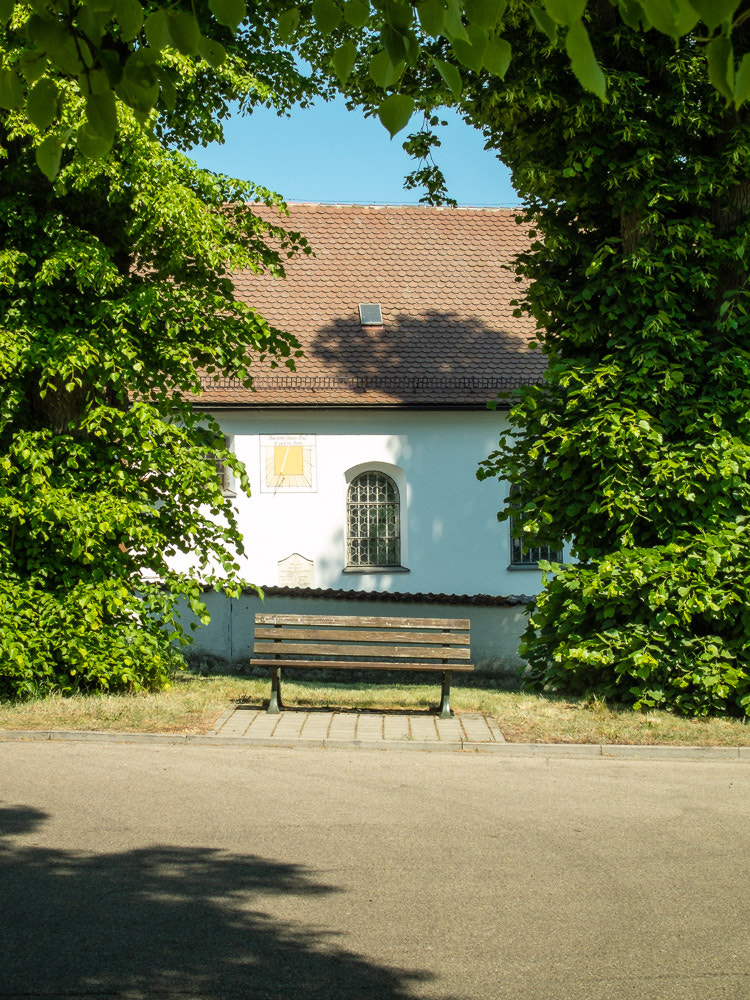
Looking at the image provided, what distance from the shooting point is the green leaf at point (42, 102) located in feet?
11.8

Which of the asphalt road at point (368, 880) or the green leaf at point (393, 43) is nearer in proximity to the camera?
the green leaf at point (393, 43)

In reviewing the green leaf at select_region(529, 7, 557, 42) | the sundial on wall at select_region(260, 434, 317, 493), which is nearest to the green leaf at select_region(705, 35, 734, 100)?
the green leaf at select_region(529, 7, 557, 42)

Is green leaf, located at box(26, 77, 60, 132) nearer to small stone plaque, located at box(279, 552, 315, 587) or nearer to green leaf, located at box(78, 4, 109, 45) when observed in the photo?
green leaf, located at box(78, 4, 109, 45)

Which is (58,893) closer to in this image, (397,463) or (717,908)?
(717,908)

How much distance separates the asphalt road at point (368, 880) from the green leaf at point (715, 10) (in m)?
3.52

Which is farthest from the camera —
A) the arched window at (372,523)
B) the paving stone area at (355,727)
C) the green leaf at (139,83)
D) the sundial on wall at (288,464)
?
the arched window at (372,523)

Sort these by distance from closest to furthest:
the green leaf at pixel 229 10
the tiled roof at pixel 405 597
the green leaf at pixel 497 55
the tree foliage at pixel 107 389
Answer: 1. the green leaf at pixel 229 10
2. the green leaf at pixel 497 55
3. the tree foliage at pixel 107 389
4. the tiled roof at pixel 405 597

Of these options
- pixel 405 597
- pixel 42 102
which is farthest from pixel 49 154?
pixel 405 597

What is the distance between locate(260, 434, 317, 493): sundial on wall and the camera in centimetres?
2162

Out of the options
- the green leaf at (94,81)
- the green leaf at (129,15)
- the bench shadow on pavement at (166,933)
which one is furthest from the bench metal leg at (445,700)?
the green leaf at (129,15)

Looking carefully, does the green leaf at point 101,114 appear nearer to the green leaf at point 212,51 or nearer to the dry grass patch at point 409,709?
the green leaf at point 212,51

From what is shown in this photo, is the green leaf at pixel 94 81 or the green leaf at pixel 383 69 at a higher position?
the green leaf at pixel 94 81

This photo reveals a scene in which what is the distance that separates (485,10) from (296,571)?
1887 cm

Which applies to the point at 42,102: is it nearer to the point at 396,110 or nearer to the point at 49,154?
the point at 49,154
